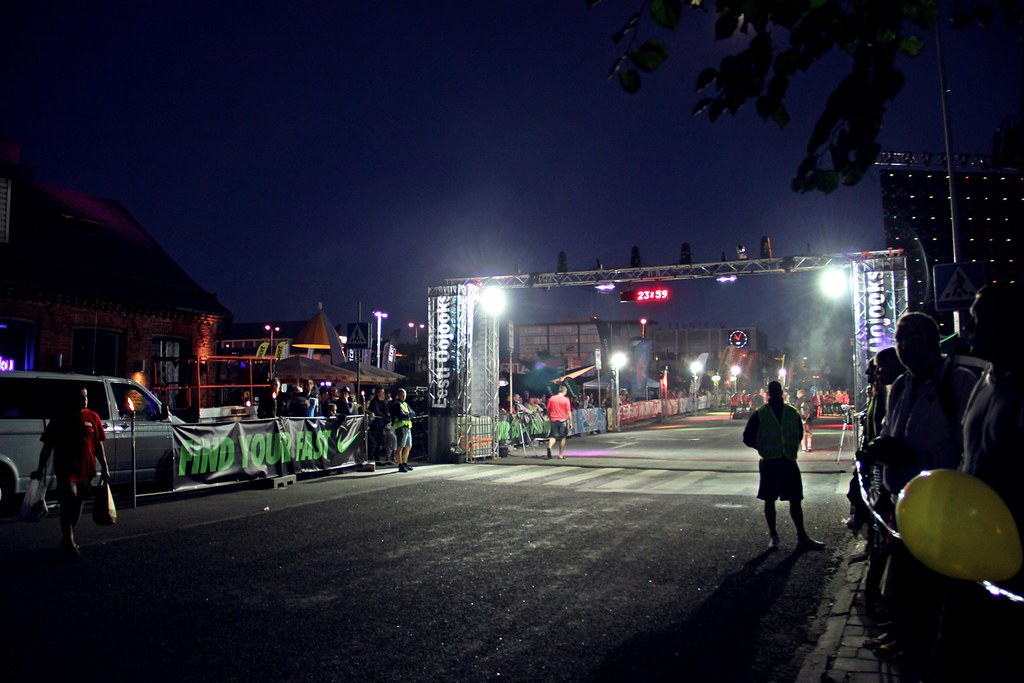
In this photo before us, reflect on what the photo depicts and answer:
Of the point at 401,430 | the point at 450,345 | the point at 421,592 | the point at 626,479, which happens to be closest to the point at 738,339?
the point at 450,345

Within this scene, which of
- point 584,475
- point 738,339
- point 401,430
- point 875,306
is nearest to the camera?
point 584,475

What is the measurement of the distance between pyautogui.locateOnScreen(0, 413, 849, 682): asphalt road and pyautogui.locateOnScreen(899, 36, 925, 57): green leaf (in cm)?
342

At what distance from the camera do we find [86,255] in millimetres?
22000

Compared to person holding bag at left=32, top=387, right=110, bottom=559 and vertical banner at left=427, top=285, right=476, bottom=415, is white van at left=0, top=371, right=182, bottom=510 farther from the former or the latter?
vertical banner at left=427, top=285, right=476, bottom=415

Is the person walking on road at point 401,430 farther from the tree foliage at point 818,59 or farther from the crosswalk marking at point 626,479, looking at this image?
the tree foliage at point 818,59

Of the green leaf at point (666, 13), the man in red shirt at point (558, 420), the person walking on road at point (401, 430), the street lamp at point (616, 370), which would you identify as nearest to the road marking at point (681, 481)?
the man in red shirt at point (558, 420)

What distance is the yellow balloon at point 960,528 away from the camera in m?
2.36

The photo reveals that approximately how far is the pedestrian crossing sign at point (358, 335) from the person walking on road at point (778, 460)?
1115 cm

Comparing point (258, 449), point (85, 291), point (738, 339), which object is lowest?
point (258, 449)

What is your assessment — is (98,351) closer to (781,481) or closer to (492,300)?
(492,300)

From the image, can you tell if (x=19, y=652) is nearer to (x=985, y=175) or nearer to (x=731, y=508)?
(x=731, y=508)

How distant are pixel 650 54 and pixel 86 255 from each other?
76.5 feet

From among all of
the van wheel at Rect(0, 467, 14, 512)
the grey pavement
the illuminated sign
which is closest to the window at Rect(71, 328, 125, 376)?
the van wheel at Rect(0, 467, 14, 512)

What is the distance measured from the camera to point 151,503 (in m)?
Answer: 11.9
